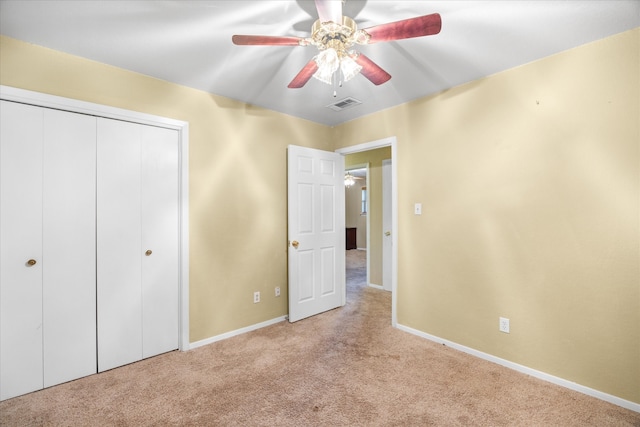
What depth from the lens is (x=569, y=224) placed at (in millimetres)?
2129

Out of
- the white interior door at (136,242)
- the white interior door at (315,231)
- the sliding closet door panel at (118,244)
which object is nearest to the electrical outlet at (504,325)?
the white interior door at (315,231)

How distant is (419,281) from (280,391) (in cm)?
171

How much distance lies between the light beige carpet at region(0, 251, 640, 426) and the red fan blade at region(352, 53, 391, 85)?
2.15 m

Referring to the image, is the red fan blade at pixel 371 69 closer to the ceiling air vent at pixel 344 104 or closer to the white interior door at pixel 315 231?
the ceiling air vent at pixel 344 104

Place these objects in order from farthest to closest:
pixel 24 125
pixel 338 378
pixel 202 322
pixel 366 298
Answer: pixel 366 298 → pixel 202 322 → pixel 338 378 → pixel 24 125

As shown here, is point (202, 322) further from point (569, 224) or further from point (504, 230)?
point (569, 224)

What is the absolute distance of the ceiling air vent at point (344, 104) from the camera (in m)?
3.05

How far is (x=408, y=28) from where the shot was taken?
54.9 inches

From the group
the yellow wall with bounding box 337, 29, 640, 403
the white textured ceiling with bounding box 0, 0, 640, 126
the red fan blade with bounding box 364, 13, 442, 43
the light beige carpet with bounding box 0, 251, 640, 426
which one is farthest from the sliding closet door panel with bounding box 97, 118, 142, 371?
the yellow wall with bounding box 337, 29, 640, 403

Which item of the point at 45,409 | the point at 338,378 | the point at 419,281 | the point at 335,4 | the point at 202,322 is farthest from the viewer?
the point at 419,281

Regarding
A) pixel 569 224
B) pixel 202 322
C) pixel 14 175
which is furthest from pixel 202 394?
pixel 569 224

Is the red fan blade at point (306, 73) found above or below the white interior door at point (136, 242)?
above

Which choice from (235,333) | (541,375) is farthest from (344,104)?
(541,375)

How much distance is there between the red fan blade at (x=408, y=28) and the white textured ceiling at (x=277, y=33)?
11.5 inches
